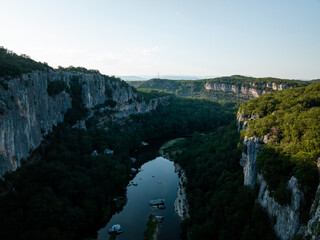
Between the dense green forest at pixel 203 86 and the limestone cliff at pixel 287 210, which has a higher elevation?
the dense green forest at pixel 203 86

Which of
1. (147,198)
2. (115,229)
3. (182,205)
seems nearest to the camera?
(115,229)

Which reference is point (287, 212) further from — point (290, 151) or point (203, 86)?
point (203, 86)

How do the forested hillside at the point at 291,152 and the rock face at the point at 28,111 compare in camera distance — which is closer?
the forested hillside at the point at 291,152

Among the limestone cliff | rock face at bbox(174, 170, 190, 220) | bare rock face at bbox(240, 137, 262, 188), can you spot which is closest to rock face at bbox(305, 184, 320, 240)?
the limestone cliff

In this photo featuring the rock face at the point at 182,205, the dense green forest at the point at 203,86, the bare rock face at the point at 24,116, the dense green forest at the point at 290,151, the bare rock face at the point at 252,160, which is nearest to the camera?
the dense green forest at the point at 290,151

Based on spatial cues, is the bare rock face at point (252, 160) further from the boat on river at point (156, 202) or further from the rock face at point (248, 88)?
the rock face at point (248, 88)

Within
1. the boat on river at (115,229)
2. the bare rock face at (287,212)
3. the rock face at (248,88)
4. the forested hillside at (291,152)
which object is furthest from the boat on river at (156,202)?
the rock face at (248,88)

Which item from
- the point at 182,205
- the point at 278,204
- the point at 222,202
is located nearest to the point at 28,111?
the point at 182,205
